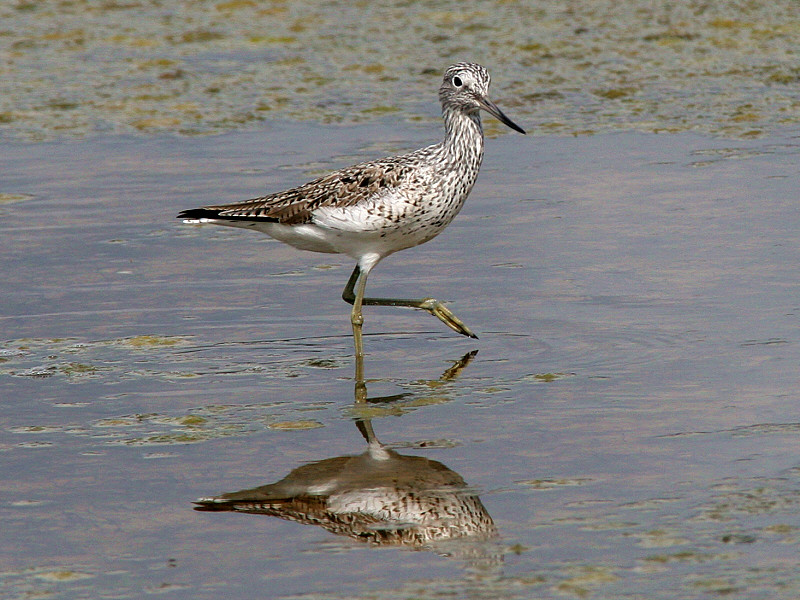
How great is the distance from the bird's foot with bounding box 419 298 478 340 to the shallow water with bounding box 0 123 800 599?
0.41 feet

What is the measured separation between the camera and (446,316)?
8.01 metres

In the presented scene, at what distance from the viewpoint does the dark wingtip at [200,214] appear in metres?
8.28

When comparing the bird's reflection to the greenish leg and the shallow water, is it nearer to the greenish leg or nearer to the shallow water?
the shallow water

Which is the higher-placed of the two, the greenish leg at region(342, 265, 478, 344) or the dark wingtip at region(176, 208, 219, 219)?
the dark wingtip at region(176, 208, 219, 219)

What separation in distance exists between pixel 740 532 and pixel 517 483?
1.03 metres

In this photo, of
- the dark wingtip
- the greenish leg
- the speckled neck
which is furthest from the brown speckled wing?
the greenish leg

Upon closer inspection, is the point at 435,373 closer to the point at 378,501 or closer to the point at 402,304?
the point at 402,304

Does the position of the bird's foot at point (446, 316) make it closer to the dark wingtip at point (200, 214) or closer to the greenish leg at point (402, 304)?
the greenish leg at point (402, 304)

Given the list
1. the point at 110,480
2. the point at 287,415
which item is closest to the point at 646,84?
the point at 287,415

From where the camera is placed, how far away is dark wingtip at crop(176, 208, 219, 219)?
8.28 metres

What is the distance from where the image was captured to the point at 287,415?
22.6 feet

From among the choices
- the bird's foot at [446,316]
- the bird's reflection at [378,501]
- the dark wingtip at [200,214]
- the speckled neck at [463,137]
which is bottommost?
the bird's reflection at [378,501]

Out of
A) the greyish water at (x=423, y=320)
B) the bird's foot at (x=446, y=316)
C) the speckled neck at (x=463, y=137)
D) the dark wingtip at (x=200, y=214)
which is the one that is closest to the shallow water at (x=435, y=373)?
the greyish water at (x=423, y=320)

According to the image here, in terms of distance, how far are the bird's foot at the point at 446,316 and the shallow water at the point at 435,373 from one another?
0.12 metres
